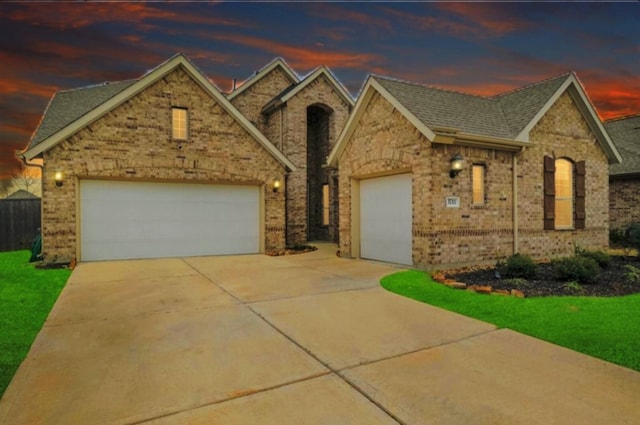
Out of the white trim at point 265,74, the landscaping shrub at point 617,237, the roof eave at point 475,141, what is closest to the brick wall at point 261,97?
the white trim at point 265,74

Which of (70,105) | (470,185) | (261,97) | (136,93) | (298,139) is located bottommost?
(470,185)

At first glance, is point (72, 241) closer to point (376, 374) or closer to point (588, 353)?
point (376, 374)

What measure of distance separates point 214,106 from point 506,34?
10.2 metres

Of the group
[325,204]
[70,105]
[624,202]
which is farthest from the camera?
[325,204]

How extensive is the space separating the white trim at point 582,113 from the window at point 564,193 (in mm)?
1696

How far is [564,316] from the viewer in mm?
5180

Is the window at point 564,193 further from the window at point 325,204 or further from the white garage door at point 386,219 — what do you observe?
the window at point 325,204

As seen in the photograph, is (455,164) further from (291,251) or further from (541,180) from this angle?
(291,251)

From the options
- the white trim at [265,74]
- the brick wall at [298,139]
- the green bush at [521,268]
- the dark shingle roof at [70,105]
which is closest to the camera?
the green bush at [521,268]

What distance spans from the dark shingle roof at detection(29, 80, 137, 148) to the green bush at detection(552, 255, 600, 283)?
42.6ft

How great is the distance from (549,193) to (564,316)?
730cm

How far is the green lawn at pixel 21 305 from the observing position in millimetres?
3885

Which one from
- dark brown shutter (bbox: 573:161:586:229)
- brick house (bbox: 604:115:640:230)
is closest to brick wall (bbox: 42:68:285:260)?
dark brown shutter (bbox: 573:161:586:229)

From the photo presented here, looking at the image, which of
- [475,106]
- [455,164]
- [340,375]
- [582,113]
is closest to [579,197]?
[582,113]
